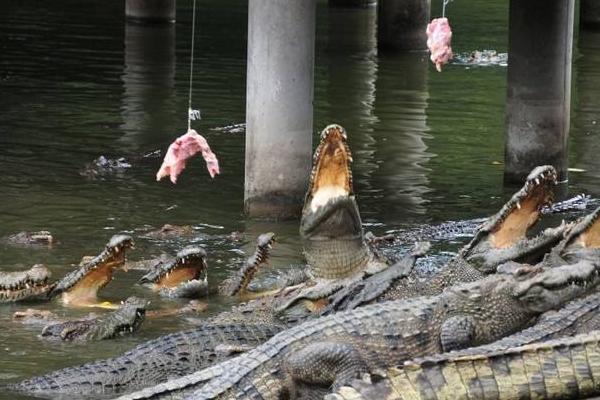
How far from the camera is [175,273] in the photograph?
10.4m

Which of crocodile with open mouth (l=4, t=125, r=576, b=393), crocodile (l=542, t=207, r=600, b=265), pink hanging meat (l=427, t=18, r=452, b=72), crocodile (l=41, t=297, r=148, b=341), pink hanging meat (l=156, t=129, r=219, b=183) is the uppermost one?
pink hanging meat (l=427, t=18, r=452, b=72)

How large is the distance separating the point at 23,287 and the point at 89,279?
0.46m

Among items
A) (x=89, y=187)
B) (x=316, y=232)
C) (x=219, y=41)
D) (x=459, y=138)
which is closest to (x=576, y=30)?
(x=219, y=41)

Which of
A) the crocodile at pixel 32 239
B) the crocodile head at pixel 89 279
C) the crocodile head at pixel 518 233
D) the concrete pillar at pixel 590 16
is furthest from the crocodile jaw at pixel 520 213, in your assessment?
the concrete pillar at pixel 590 16

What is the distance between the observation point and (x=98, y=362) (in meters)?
7.95

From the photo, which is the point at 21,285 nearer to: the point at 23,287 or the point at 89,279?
the point at 23,287

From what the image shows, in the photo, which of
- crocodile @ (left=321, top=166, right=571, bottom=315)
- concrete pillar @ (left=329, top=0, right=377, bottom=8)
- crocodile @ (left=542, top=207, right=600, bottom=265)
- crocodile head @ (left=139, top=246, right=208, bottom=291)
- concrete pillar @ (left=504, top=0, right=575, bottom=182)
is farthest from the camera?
concrete pillar @ (left=329, top=0, right=377, bottom=8)

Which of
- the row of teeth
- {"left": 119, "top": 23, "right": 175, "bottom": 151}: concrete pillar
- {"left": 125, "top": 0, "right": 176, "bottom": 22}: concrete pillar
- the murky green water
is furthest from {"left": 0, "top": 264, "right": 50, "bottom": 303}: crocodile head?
{"left": 125, "top": 0, "right": 176, "bottom": 22}: concrete pillar

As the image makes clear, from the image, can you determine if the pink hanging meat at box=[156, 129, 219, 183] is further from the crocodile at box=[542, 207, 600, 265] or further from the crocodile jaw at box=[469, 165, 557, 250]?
the crocodile at box=[542, 207, 600, 265]

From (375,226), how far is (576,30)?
19.2 m

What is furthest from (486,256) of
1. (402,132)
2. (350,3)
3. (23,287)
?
(350,3)

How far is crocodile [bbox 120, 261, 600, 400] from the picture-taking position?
21.9 ft

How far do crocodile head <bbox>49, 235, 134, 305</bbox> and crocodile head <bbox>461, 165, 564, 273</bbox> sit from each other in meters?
2.38

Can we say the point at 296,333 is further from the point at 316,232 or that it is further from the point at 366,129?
the point at 366,129
